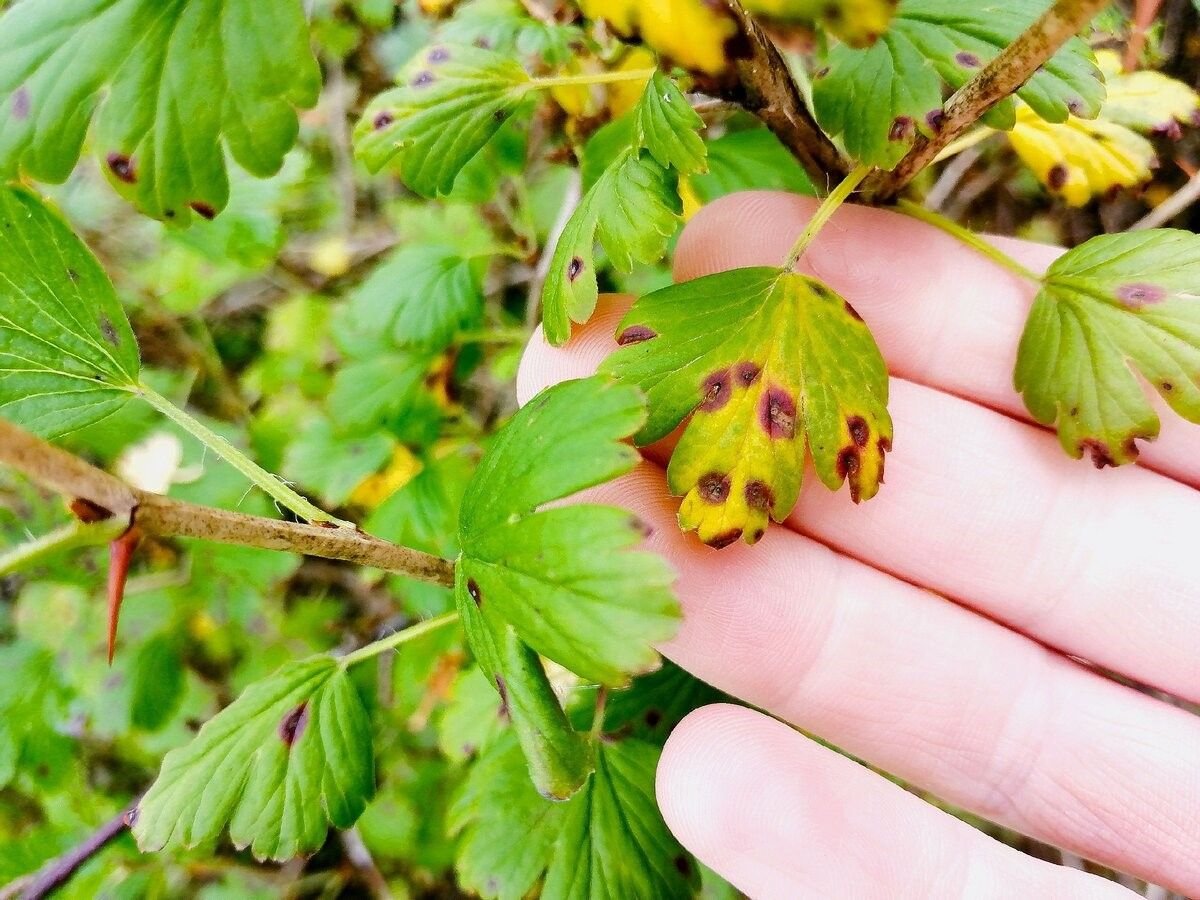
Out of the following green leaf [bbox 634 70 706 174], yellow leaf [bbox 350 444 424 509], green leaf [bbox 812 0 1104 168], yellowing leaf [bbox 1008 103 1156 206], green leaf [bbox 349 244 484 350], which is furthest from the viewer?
yellow leaf [bbox 350 444 424 509]

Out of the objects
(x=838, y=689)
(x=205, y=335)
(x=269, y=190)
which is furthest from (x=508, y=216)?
(x=838, y=689)

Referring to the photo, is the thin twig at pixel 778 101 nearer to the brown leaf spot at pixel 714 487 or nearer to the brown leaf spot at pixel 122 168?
the brown leaf spot at pixel 714 487

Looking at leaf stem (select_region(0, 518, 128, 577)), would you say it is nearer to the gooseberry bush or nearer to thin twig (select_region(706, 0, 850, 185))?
the gooseberry bush

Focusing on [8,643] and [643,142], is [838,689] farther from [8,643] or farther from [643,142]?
[8,643]

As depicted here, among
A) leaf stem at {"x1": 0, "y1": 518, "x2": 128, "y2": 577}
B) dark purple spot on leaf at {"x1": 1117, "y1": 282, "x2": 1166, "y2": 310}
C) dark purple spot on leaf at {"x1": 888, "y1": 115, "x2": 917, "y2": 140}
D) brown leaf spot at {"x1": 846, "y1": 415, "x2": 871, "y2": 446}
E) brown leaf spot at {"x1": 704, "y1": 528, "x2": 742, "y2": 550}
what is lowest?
brown leaf spot at {"x1": 704, "y1": 528, "x2": 742, "y2": 550}

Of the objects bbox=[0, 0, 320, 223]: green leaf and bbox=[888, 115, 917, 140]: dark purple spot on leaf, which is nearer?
bbox=[0, 0, 320, 223]: green leaf

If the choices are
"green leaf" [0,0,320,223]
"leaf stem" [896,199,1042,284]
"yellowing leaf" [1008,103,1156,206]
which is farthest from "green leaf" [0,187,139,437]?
"yellowing leaf" [1008,103,1156,206]

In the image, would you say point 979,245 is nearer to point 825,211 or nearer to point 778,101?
point 825,211

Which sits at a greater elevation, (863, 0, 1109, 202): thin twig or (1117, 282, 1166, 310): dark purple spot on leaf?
(863, 0, 1109, 202): thin twig
